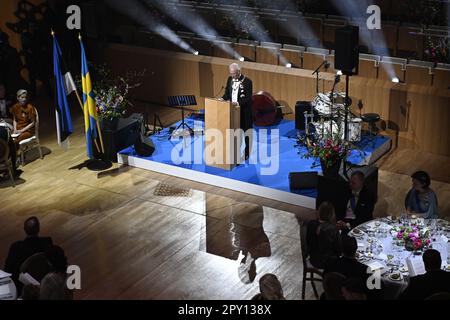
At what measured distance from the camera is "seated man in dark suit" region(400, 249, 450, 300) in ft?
19.8

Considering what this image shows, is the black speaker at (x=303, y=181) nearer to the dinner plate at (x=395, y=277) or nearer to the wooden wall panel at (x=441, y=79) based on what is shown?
the wooden wall panel at (x=441, y=79)

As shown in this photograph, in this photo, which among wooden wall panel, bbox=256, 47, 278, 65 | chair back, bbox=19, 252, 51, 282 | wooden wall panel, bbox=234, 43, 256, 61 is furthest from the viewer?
wooden wall panel, bbox=234, 43, 256, 61

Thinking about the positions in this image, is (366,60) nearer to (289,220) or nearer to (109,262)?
(289,220)

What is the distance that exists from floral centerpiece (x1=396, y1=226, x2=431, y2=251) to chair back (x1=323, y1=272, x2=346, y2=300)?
113 cm

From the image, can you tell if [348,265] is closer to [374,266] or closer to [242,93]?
[374,266]

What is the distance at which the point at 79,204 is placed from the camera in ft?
31.7

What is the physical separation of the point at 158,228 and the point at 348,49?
3007 mm

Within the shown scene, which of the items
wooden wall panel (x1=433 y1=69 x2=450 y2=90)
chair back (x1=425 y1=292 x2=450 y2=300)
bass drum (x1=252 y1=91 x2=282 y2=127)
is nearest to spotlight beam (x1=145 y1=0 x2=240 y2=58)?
bass drum (x1=252 y1=91 x2=282 y2=127)

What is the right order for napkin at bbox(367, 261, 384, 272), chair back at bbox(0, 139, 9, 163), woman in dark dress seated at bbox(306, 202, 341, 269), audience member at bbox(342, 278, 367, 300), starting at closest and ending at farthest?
audience member at bbox(342, 278, 367, 300), napkin at bbox(367, 261, 384, 272), woman in dark dress seated at bbox(306, 202, 341, 269), chair back at bbox(0, 139, 9, 163)

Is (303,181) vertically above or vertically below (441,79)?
below

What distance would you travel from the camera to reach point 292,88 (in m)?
11.7

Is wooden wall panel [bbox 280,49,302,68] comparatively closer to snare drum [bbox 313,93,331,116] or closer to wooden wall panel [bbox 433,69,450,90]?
snare drum [bbox 313,93,331,116]

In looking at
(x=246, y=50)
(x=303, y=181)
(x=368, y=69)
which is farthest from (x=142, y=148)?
(x=368, y=69)

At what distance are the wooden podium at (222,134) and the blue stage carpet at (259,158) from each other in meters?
0.12
